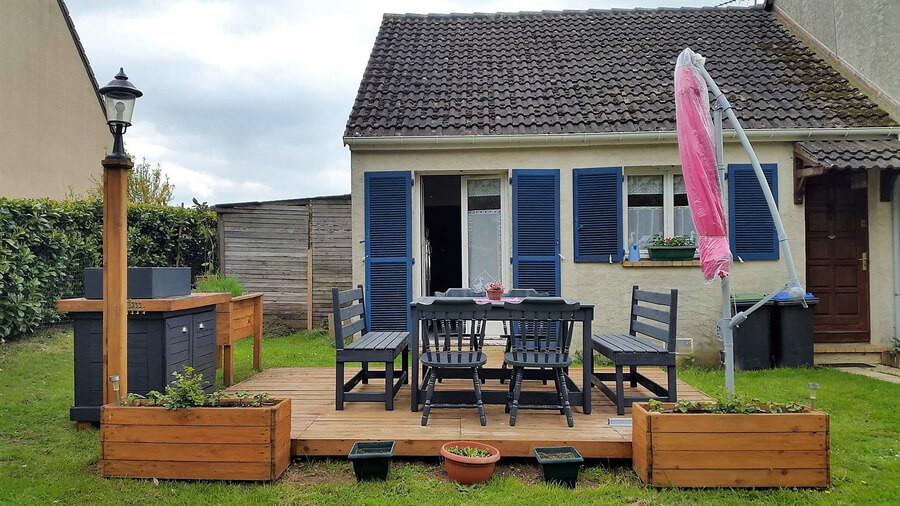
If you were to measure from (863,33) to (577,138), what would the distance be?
414 centimetres

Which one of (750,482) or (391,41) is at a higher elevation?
(391,41)

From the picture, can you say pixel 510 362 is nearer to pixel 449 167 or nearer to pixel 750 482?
pixel 750 482

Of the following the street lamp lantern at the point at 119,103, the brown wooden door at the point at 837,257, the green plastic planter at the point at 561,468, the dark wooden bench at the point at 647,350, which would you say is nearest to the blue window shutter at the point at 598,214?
the dark wooden bench at the point at 647,350

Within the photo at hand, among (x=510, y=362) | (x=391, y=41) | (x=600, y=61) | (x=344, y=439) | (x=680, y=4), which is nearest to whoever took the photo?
(x=344, y=439)

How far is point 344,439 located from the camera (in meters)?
3.25

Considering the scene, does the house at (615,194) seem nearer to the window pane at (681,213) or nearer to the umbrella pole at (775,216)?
the window pane at (681,213)

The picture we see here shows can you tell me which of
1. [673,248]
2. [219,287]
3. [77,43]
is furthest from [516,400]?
[77,43]

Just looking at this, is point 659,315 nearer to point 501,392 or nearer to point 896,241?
point 501,392

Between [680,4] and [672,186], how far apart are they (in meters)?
5.28

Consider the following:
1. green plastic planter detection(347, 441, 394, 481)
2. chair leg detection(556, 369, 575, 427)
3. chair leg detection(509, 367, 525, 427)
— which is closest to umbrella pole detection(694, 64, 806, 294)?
chair leg detection(556, 369, 575, 427)

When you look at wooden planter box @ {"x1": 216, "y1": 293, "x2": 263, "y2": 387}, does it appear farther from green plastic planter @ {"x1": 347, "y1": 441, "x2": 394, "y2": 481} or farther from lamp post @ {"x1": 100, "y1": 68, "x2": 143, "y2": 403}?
green plastic planter @ {"x1": 347, "y1": 441, "x2": 394, "y2": 481}

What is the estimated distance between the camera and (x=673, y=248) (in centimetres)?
662

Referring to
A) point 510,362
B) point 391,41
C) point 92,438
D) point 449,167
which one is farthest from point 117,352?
point 391,41

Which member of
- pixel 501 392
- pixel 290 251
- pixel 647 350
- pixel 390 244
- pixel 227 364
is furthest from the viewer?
pixel 290 251
